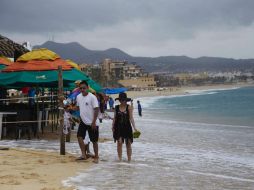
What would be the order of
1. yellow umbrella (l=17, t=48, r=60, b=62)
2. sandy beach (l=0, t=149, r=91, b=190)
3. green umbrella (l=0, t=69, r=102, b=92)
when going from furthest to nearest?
A: yellow umbrella (l=17, t=48, r=60, b=62), green umbrella (l=0, t=69, r=102, b=92), sandy beach (l=0, t=149, r=91, b=190)

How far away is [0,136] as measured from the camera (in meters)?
11.0

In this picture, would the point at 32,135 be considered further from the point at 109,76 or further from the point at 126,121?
the point at 109,76

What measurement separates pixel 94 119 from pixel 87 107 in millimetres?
259

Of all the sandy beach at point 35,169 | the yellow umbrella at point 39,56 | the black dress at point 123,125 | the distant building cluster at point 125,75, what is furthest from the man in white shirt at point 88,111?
the distant building cluster at point 125,75

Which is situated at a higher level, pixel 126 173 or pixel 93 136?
pixel 93 136

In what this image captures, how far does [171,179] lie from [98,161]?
5.60ft

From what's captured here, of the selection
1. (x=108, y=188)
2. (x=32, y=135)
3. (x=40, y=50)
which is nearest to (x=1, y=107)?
(x=32, y=135)

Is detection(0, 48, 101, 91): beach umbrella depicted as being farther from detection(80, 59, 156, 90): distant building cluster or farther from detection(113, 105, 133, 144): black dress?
detection(80, 59, 156, 90): distant building cluster

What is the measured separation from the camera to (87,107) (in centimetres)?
797

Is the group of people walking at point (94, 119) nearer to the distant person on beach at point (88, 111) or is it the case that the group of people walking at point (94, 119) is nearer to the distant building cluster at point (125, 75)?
the distant person on beach at point (88, 111)

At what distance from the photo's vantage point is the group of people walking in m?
7.96

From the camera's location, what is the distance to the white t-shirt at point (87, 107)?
7961 millimetres

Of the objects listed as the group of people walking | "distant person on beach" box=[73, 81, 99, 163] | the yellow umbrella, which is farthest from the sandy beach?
the yellow umbrella

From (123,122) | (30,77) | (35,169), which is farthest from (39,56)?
(35,169)
